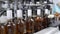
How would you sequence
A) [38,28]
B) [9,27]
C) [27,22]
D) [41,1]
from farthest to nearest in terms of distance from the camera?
[41,1]
[38,28]
[27,22]
[9,27]

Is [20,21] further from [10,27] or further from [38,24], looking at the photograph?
[38,24]

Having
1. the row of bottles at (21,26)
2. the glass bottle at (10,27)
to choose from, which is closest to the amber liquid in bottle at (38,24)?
the row of bottles at (21,26)

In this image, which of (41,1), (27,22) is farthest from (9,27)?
(41,1)

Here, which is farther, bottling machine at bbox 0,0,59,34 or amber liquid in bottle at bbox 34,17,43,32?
amber liquid in bottle at bbox 34,17,43,32

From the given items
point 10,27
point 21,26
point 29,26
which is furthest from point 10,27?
point 29,26

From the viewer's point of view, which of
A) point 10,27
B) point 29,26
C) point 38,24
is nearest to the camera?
point 10,27

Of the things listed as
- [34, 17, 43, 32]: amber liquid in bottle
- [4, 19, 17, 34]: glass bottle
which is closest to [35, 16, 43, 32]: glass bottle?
[34, 17, 43, 32]: amber liquid in bottle

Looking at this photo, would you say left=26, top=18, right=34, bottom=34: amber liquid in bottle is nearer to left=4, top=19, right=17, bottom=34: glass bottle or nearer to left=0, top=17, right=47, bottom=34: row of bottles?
left=0, top=17, right=47, bottom=34: row of bottles

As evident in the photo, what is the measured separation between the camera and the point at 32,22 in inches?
52.9

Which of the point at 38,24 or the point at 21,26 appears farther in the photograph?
the point at 38,24

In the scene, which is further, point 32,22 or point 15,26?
point 32,22

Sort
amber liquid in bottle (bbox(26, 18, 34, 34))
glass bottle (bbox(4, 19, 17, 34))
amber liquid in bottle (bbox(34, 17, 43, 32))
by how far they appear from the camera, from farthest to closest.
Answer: amber liquid in bottle (bbox(34, 17, 43, 32)) < amber liquid in bottle (bbox(26, 18, 34, 34)) < glass bottle (bbox(4, 19, 17, 34))

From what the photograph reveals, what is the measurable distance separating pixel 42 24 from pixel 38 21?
95mm

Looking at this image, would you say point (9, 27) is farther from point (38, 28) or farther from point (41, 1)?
point (41, 1)
